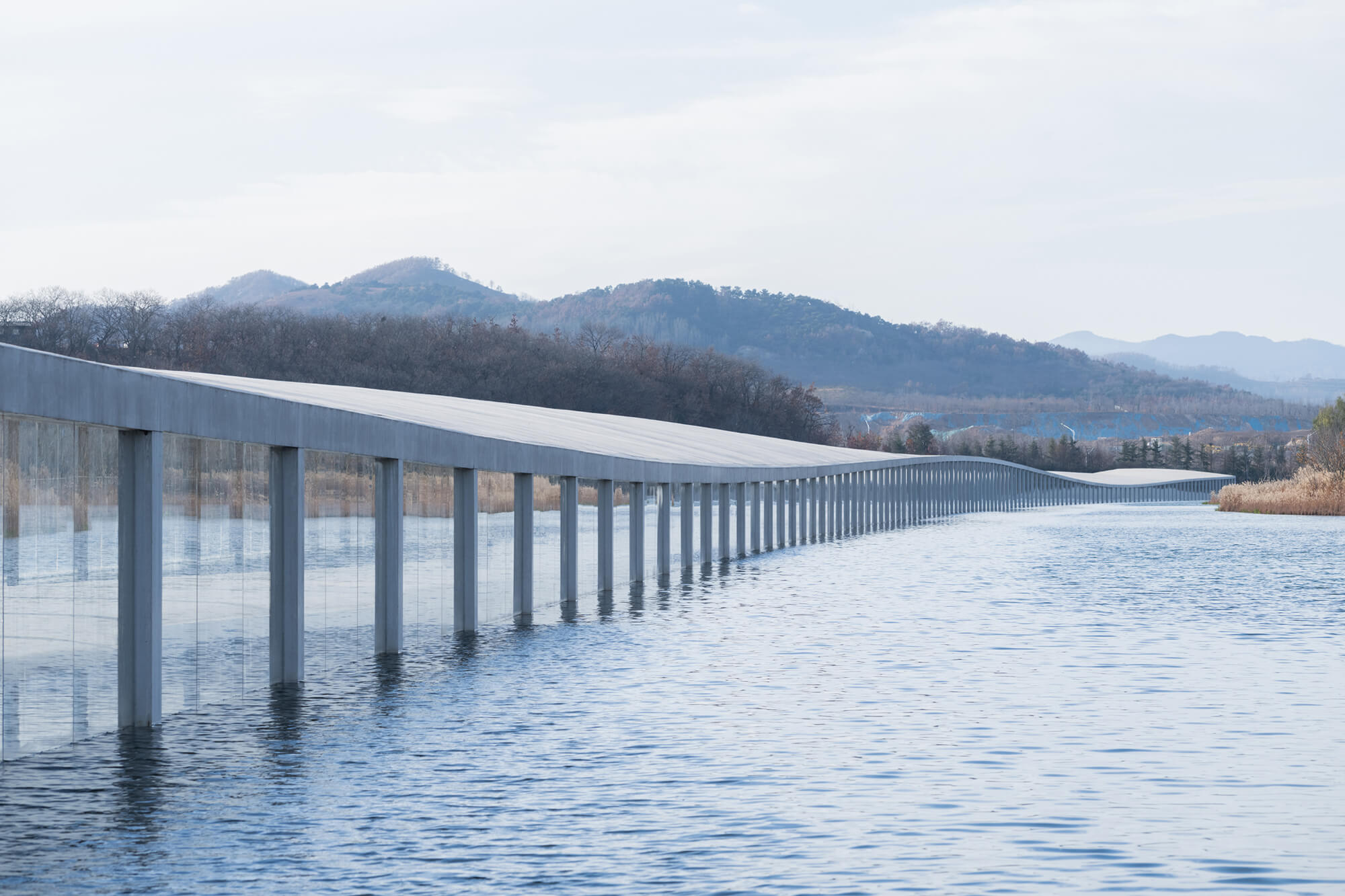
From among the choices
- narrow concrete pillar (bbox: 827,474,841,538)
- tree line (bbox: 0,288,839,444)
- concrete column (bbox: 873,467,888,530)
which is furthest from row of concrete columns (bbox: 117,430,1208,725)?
tree line (bbox: 0,288,839,444)

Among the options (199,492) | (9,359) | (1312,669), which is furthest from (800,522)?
(9,359)

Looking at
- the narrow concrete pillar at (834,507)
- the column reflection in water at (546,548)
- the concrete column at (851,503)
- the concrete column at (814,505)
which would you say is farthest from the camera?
the concrete column at (851,503)

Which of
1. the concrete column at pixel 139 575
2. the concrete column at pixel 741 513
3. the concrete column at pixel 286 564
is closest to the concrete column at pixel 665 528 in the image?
the concrete column at pixel 741 513

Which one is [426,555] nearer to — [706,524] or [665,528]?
[665,528]

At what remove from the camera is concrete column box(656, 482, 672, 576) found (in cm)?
3134

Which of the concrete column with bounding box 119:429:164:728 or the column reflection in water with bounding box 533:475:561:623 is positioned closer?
the concrete column with bounding box 119:429:164:728

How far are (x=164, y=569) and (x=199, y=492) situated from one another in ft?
2.65

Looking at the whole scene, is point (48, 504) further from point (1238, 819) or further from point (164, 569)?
point (1238, 819)

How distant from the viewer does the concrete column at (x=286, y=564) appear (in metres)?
15.0

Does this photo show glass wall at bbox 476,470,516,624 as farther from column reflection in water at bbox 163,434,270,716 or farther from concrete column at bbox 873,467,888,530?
concrete column at bbox 873,467,888,530

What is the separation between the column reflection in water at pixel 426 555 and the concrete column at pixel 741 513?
786 inches

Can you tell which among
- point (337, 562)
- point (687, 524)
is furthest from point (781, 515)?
point (337, 562)

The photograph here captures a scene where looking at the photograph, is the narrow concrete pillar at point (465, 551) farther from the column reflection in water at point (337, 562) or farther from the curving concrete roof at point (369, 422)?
the column reflection in water at point (337, 562)

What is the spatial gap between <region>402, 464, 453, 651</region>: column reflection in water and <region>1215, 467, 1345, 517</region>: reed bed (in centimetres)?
5075
